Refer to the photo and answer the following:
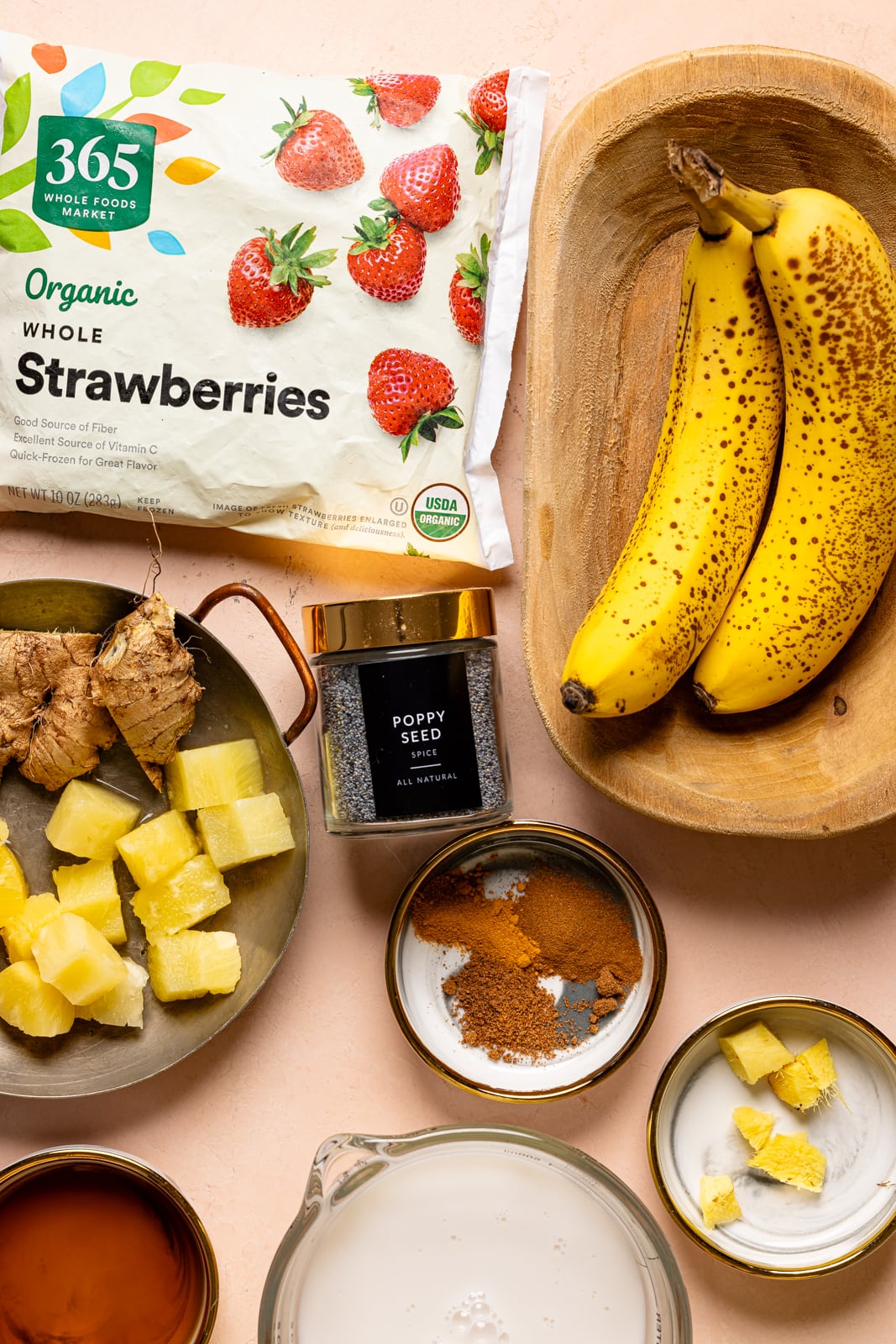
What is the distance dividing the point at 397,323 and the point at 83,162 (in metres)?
0.33

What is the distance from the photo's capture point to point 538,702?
0.94 meters

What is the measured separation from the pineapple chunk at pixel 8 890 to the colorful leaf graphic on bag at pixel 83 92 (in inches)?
27.5

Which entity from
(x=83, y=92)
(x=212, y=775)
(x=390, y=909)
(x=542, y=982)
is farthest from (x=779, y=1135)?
(x=83, y=92)

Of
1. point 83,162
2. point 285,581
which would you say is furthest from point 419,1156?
Answer: point 83,162

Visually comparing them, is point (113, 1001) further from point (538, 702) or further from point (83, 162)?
point (83, 162)

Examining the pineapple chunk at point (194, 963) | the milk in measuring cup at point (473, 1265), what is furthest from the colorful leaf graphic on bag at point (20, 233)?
the milk in measuring cup at point (473, 1265)

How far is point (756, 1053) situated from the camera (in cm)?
99

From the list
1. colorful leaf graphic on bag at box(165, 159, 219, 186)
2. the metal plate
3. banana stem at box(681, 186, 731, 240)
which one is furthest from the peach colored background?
banana stem at box(681, 186, 731, 240)

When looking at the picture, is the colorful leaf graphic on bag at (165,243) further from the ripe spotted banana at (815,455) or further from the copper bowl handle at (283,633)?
the ripe spotted banana at (815,455)

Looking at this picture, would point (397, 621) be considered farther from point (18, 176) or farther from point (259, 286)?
point (18, 176)

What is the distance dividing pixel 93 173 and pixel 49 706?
503mm

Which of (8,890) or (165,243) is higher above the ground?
(165,243)

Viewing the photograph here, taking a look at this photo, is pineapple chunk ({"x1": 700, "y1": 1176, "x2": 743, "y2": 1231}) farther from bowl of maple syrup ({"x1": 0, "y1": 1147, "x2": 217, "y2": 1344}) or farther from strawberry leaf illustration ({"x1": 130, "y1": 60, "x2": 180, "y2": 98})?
Result: strawberry leaf illustration ({"x1": 130, "y1": 60, "x2": 180, "y2": 98})

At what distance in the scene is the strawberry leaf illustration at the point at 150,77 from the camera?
988mm
